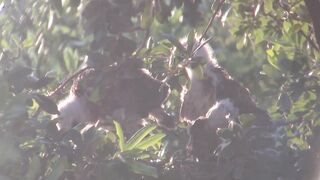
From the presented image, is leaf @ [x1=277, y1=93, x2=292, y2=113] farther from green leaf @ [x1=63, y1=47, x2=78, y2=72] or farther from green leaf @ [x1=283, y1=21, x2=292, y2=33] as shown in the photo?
green leaf @ [x1=63, y1=47, x2=78, y2=72]

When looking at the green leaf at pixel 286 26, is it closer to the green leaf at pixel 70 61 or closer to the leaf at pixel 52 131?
the green leaf at pixel 70 61

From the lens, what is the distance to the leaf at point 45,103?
1992mm

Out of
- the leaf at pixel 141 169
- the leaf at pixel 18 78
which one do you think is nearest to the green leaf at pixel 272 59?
the leaf at pixel 141 169

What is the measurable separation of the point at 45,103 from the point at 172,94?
0.74 meters

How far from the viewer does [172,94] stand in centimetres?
263

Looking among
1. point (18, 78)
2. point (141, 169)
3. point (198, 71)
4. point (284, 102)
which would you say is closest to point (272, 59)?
point (284, 102)

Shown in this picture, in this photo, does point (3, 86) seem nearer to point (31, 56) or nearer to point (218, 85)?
point (31, 56)

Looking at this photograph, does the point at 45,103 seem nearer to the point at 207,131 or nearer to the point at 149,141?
the point at 149,141

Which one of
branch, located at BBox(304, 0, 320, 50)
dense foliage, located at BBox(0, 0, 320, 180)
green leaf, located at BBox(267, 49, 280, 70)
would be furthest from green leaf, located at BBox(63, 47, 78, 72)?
branch, located at BBox(304, 0, 320, 50)

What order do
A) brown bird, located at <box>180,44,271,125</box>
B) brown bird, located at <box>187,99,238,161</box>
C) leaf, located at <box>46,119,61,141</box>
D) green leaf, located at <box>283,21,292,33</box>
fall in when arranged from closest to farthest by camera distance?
leaf, located at <box>46,119,61,141</box>, brown bird, located at <box>187,99,238,161</box>, brown bird, located at <box>180,44,271,125</box>, green leaf, located at <box>283,21,292,33</box>

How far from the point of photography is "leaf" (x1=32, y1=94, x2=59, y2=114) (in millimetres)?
1992

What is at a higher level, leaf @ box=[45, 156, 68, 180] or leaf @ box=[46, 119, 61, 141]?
leaf @ box=[46, 119, 61, 141]

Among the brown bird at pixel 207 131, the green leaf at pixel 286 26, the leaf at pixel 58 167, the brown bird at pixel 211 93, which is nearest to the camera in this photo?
the leaf at pixel 58 167

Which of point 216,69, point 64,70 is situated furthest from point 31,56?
point 216,69
